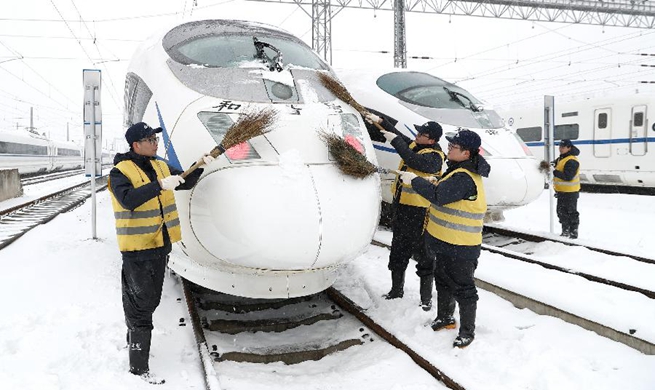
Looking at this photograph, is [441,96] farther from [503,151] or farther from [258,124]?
[258,124]

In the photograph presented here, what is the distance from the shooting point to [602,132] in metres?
15.1

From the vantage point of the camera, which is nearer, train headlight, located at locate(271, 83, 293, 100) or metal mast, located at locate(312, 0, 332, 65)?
→ train headlight, located at locate(271, 83, 293, 100)

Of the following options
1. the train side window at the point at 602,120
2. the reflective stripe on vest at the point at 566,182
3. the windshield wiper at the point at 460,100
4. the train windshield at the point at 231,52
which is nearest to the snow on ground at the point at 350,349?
the train windshield at the point at 231,52

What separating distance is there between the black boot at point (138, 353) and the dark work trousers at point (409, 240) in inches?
103

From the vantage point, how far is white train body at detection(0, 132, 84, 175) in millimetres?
23237

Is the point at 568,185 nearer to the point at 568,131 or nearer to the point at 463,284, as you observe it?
the point at 463,284

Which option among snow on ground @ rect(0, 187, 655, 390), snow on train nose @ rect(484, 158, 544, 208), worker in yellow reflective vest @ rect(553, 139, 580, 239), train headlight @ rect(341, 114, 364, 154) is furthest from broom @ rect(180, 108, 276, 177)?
worker in yellow reflective vest @ rect(553, 139, 580, 239)

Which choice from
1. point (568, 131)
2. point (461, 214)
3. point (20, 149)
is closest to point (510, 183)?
point (461, 214)

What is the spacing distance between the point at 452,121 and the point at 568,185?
2.25 m

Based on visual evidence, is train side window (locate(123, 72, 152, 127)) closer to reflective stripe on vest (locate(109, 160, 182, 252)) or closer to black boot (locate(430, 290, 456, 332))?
reflective stripe on vest (locate(109, 160, 182, 252))

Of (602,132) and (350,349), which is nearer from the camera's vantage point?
(350,349)

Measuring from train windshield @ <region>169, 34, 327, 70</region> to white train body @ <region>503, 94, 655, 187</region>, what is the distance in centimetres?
1258

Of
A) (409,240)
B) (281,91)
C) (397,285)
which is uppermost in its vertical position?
(281,91)

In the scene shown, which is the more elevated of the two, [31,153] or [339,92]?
[31,153]
